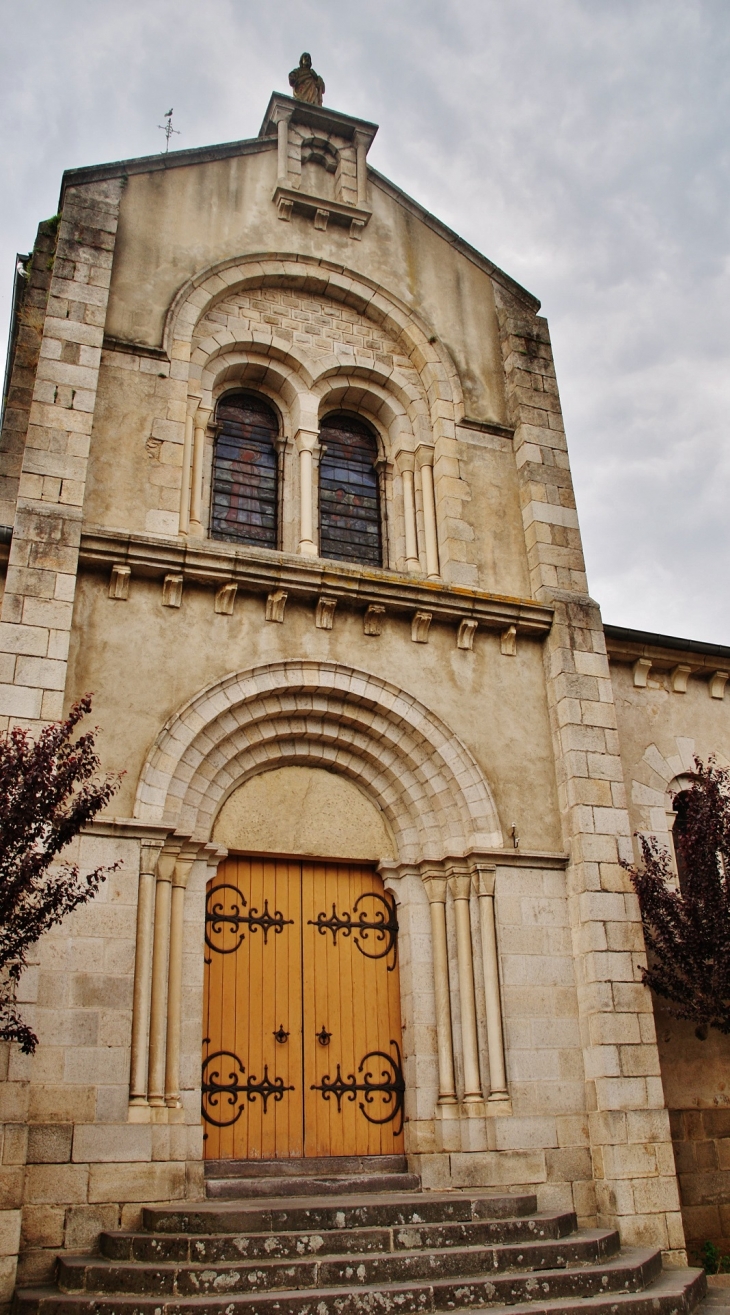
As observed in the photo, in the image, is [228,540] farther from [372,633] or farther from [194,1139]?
[194,1139]

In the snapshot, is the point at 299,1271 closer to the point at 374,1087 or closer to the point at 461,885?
the point at 374,1087

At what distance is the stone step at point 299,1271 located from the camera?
606 centimetres

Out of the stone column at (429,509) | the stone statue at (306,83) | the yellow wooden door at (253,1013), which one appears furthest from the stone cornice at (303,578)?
the stone statue at (306,83)

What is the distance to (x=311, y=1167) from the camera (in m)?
8.10

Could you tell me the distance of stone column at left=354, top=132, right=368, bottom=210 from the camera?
1180 cm

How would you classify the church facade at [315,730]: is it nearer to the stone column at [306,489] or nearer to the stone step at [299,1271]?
the stone column at [306,489]

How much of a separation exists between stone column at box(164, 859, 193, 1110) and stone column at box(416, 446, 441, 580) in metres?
3.69

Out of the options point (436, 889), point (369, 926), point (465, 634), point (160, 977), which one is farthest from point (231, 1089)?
point (465, 634)

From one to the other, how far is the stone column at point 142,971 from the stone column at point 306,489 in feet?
10.5

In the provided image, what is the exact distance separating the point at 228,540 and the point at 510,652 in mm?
2778

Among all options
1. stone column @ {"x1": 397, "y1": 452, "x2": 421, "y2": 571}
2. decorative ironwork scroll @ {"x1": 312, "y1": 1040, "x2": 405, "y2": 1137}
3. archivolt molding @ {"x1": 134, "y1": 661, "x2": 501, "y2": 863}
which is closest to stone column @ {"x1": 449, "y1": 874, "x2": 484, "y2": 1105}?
archivolt molding @ {"x1": 134, "y1": 661, "x2": 501, "y2": 863}

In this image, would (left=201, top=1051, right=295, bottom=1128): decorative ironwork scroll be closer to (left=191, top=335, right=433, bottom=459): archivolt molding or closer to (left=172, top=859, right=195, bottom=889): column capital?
(left=172, top=859, right=195, bottom=889): column capital

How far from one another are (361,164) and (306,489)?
4282 mm

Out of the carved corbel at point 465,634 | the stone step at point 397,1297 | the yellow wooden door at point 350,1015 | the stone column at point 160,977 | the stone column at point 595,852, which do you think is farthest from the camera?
the carved corbel at point 465,634
